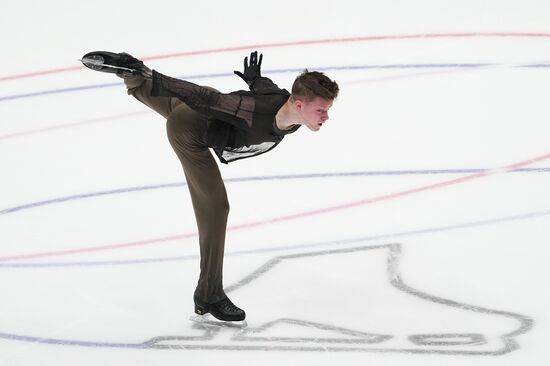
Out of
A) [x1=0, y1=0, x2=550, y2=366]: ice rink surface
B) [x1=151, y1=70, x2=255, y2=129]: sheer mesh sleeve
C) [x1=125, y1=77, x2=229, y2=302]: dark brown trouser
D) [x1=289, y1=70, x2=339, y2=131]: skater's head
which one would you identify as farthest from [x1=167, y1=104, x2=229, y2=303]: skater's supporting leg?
[x1=289, y1=70, x2=339, y2=131]: skater's head

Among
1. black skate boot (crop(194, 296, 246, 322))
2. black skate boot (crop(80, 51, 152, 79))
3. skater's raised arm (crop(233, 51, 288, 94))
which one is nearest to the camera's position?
black skate boot (crop(80, 51, 152, 79))

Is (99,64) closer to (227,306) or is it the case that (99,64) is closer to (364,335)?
(227,306)

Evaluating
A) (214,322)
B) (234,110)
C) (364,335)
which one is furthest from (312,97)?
(214,322)

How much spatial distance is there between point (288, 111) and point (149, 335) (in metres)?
1.10

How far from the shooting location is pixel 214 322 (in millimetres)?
4957

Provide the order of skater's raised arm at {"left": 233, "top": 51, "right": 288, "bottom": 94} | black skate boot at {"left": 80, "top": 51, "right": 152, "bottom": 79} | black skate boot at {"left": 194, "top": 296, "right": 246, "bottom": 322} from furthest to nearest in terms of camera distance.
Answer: black skate boot at {"left": 194, "top": 296, "right": 246, "bottom": 322}
skater's raised arm at {"left": 233, "top": 51, "right": 288, "bottom": 94}
black skate boot at {"left": 80, "top": 51, "right": 152, "bottom": 79}

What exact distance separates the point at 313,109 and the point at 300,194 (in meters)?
1.79

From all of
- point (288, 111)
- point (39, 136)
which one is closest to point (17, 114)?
point (39, 136)

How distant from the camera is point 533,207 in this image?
580cm

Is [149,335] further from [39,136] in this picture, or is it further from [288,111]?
[39,136]

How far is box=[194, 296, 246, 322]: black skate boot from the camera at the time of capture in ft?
16.0

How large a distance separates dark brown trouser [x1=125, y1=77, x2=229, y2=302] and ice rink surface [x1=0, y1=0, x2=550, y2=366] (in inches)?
11.1

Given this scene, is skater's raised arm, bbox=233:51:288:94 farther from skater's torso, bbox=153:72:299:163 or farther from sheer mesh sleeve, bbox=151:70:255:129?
sheer mesh sleeve, bbox=151:70:255:129

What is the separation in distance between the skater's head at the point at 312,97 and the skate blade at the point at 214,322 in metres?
0.93
